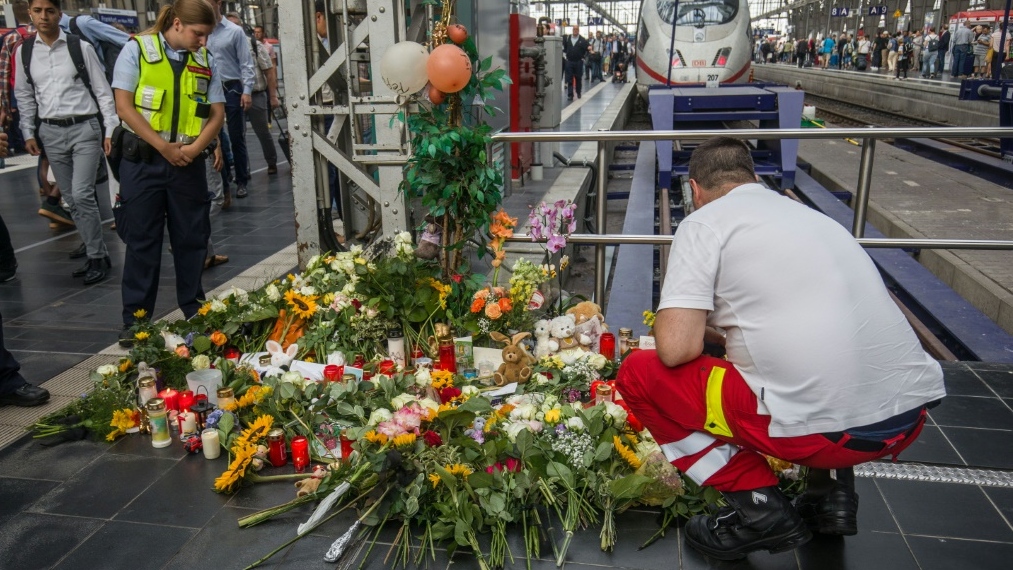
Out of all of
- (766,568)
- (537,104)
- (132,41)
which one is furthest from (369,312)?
(537,104)

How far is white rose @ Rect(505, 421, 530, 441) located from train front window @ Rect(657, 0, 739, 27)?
13.0 metres

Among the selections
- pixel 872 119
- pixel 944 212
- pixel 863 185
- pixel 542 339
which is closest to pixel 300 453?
pixel 542 339

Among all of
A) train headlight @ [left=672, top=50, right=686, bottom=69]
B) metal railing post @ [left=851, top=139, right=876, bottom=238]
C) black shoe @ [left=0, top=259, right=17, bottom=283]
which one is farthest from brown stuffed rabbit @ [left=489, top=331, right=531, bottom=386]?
train headlight @ [left=672, top=50, right=686, bottom=69]

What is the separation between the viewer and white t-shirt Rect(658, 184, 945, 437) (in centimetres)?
212

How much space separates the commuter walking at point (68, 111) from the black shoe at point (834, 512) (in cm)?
474

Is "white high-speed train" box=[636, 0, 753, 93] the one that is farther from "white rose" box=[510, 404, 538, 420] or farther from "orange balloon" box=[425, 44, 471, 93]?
"white rose" box=[510, 404, 538, 420]

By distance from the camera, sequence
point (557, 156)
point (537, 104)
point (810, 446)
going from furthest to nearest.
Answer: point (557, 156) → point (537, 104) → point (810, 446)

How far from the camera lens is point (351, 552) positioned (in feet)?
8.32

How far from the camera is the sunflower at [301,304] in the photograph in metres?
4.05

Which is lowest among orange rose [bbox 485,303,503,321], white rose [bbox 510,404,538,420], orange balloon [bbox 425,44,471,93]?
white rose [bbox 510,404,538,420]

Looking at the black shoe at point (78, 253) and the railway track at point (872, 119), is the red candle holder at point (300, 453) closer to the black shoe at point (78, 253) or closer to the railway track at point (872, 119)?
the black shoe at point (78, 253)

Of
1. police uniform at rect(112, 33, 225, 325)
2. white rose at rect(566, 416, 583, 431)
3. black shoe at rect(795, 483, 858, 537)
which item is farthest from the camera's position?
police uniform at rect(112, 33, 225, 325)

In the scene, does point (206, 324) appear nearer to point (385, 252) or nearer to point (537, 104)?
point (385, 252)

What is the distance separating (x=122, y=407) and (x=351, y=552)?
1481mm
